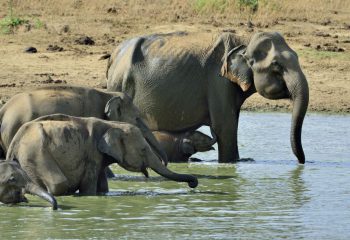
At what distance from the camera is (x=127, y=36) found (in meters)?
24.9

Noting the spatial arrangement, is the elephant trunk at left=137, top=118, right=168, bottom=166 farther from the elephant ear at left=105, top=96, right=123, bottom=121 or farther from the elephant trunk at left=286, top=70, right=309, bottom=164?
the elephant trunk at left=286, top=70, right=309, bottom=164

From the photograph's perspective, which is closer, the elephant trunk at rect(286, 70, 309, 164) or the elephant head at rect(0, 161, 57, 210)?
the elephant head at rect(0, 161, 57, 210)

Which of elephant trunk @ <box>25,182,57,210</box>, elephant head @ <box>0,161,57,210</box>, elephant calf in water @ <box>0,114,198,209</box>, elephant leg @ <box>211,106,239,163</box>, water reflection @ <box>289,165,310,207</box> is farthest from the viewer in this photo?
elephant leg @ <box>211,106,239,163</box>

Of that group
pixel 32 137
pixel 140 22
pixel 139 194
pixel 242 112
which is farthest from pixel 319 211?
pixel 140 22

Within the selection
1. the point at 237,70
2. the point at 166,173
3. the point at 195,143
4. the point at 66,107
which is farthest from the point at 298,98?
the point at 166,173

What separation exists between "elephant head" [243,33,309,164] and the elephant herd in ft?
0.04

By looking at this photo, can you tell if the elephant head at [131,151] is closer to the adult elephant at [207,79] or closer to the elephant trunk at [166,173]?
the elephant trunk at [166,173]

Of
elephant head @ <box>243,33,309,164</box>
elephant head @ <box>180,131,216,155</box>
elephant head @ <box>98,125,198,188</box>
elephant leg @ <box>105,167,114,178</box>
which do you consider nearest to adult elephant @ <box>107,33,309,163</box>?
elephant head @ <box>243,33,309,164</box>

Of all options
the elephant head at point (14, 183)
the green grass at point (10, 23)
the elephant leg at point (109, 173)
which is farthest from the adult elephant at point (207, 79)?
the green grass at point (10, 23)

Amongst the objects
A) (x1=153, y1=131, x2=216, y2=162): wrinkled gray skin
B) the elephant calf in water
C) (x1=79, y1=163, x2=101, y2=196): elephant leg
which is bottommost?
(x1=153, y1=131, x2=216, y2=162): wrinkled gray skin

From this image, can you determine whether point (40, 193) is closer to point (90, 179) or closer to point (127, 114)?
point (90, 179)

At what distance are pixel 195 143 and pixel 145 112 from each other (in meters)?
0.80

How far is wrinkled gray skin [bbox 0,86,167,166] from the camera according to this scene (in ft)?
45.2

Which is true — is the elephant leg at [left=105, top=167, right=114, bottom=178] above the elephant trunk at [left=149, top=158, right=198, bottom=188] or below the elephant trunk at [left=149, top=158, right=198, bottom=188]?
below
